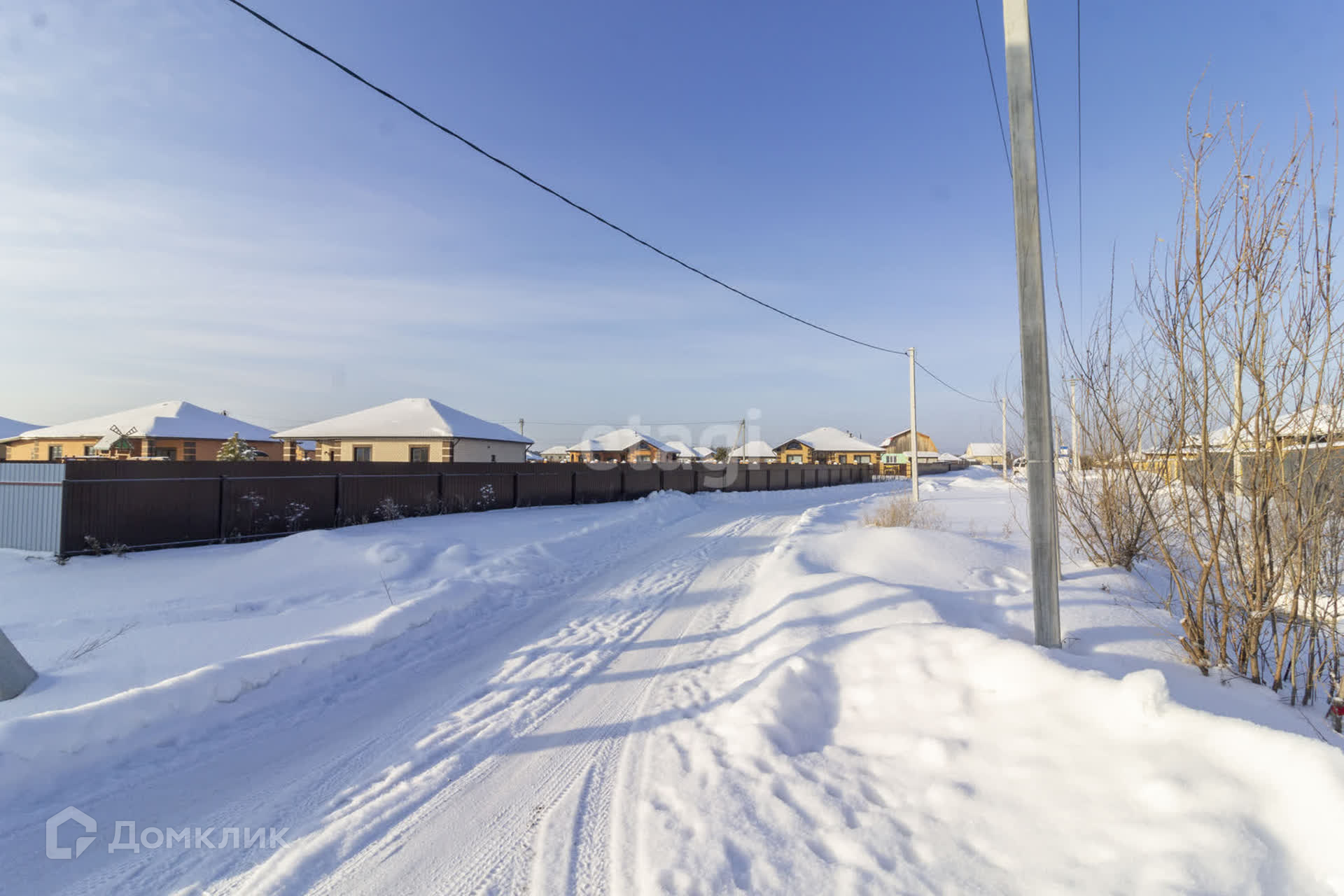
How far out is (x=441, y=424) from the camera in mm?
31812

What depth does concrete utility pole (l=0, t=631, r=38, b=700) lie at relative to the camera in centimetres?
404

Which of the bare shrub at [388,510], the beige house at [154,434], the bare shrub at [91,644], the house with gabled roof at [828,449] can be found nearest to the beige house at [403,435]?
the beige house at [154,434]

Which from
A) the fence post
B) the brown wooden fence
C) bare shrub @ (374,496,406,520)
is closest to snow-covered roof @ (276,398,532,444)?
the brown wooden fence

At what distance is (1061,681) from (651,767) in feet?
7.81

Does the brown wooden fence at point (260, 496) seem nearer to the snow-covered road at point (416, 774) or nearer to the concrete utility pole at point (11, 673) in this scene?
the concrete utility pole at point (11, 673)

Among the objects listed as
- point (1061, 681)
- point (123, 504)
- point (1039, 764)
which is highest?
point (123, 504)

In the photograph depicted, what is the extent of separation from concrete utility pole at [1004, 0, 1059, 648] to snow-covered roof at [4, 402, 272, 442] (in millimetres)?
38981

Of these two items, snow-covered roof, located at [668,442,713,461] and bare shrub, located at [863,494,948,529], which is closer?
bare shrub, located at [863,494,948,529]

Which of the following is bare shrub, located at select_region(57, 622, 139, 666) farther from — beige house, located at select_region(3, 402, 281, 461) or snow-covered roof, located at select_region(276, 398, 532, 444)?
beige house, located at select_region(3, 402, 281, 461)

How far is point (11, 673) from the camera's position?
13.5 ft

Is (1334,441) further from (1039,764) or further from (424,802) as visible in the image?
(424,802)

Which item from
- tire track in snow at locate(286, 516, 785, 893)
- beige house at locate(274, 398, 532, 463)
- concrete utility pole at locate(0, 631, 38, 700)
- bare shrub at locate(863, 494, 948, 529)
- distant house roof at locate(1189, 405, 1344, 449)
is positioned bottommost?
tire track in snow at locate(286, 516, 785, 893)

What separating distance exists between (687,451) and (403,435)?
55.2 m

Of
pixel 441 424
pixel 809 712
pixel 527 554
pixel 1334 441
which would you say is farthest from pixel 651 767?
pixel 441 424
